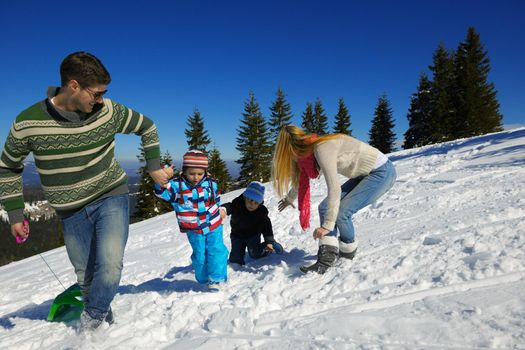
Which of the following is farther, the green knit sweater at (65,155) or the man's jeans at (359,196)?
the man's jeans at (359,196)

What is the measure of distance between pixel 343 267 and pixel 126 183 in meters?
2.36

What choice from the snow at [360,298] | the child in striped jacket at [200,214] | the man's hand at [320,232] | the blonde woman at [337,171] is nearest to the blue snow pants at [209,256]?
the child in striped jacket at [200,214]

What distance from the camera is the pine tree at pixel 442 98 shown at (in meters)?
29.6

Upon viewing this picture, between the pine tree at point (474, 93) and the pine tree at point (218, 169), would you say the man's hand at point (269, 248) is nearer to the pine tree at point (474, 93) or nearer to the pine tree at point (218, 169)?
the pine tree at point (218, 169)

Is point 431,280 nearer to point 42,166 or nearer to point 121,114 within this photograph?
point 121,114

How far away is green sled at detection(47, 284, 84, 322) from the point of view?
3.22 meters

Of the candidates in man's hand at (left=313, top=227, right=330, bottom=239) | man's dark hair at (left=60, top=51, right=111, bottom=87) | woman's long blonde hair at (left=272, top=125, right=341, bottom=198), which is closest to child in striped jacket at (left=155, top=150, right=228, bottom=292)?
woman's long blonde hair at (left=272, top=125, right=341, bottom=198)

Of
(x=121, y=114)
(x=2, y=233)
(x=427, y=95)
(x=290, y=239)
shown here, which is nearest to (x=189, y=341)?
(x=121, y=114)

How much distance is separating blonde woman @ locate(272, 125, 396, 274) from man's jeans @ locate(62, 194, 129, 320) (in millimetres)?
1786

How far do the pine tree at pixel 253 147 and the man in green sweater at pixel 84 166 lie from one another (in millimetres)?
28464

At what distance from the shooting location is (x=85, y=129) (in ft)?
7.80

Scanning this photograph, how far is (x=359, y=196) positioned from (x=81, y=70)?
284 cm

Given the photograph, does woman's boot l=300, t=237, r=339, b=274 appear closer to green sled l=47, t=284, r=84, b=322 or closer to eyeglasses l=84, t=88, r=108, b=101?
green sled l=47, t=284, r=84, b=322

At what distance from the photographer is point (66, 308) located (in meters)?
3.38
